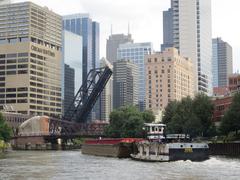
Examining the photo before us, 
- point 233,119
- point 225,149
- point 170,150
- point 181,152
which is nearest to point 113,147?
point 225,149

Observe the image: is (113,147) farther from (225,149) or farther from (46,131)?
(46,131)

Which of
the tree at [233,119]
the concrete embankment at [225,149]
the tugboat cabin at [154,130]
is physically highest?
the tree at [233,119]

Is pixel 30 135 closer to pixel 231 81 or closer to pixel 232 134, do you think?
pixel 231 81

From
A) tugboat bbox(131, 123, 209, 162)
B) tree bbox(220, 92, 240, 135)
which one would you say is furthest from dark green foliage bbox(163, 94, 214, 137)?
tugboat bbox(131, 123, 209, 162)

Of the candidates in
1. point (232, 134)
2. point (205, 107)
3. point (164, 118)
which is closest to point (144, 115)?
point (164, 118)

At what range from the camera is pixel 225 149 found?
299 ft

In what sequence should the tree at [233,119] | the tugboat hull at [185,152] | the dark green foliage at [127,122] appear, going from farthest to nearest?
the dark green foliage at [127,122] → the tree at [233,119] → the tugboat hull at [185,152]

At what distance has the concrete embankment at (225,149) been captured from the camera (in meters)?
88.4

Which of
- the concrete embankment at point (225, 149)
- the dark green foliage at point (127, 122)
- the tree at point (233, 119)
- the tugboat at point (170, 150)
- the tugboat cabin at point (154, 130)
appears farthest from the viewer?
the dark green foliage at point (127, 122)

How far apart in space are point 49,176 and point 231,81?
140 metres

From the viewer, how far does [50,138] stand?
16975 centimetres

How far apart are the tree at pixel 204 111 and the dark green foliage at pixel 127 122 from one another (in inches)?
572

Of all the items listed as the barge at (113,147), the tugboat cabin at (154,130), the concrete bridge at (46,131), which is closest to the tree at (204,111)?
the barge at (113,147)

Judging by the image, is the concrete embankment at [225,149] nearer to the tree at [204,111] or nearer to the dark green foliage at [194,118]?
the dark green foliage at [194,118]
